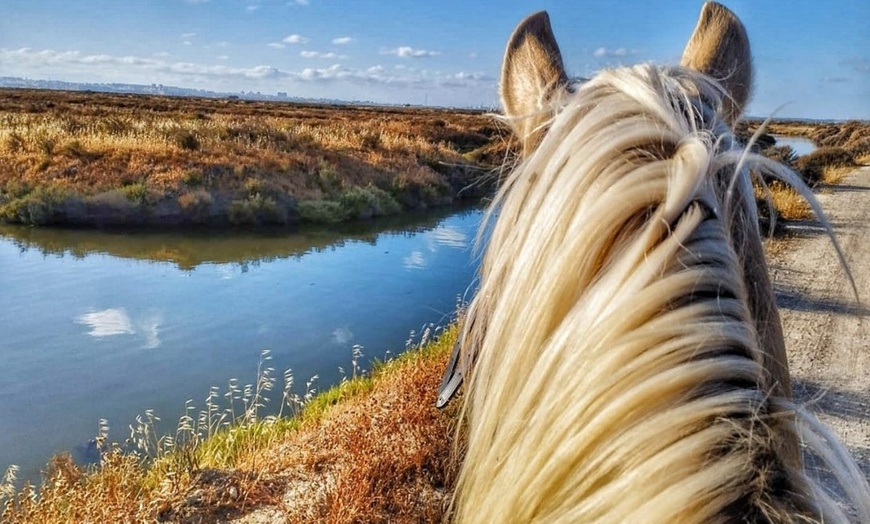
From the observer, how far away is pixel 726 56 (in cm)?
128

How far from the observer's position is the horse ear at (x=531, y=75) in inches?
44.9

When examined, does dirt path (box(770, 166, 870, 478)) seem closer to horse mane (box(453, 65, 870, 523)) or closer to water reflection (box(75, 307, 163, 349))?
horse mane (box(453, 65, 870, 523))

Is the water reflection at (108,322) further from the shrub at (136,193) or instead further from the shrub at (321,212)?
the shrub at (321,212)

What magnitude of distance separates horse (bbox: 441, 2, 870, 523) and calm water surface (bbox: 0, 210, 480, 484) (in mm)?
3937

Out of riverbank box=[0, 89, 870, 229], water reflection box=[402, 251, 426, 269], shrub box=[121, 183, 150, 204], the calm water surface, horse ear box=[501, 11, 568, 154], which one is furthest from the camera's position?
shrub box=[121, 183, 150, 204]

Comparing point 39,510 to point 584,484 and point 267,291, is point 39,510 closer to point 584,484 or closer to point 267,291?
point 584,484

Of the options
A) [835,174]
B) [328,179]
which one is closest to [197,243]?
[328,179]

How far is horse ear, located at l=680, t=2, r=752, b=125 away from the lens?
4.13ft

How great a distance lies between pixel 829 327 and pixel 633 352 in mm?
6423

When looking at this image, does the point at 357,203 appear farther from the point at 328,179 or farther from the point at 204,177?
the point at 204,177

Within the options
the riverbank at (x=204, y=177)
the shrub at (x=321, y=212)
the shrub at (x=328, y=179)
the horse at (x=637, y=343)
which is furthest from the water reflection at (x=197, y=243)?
the horse at (x=637, y=343)

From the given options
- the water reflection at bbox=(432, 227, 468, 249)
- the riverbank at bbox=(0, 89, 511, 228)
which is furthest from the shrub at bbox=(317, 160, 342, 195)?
the water reflection at bbox=(432, 227, 468, 249)

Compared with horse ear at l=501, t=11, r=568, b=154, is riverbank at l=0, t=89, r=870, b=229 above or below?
below

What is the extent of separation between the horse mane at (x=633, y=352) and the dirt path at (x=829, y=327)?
1.36 m
